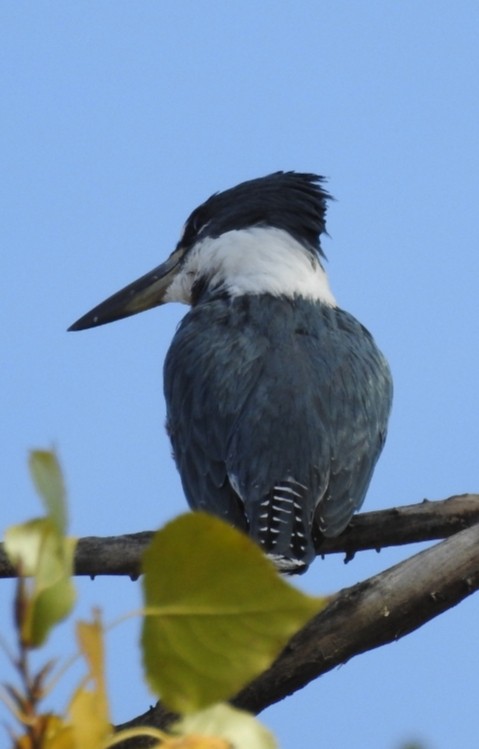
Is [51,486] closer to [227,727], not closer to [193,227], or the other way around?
[227,727]

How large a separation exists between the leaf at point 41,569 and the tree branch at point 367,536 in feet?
8.52

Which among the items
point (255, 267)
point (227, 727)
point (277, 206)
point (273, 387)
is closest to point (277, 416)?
point (273, 387)

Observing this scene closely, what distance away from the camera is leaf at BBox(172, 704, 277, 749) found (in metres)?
0.62

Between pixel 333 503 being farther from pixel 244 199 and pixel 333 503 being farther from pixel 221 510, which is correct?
pixel 244 199

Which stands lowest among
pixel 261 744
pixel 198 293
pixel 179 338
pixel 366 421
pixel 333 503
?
pixel 261 744

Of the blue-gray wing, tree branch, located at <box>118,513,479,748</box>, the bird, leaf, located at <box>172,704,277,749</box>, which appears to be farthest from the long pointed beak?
leaf, located at <box>172,704,277,749</box>

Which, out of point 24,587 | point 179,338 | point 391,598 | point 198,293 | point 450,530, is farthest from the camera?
point 198,293

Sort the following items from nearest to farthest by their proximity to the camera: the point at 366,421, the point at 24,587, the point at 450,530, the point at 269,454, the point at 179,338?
the point at 24,587 < the point at 450,530 < the point at 269,454 < the point at 366,421 < the point at 179,338

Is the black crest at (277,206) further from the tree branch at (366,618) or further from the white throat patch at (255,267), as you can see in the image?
the tree branch at (366,618)

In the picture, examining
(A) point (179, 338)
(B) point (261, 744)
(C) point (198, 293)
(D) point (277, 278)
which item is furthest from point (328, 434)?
(B) point (261, 744)

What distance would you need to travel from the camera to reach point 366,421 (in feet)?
13.9

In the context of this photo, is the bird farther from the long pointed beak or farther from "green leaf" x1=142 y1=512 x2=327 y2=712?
"green leaf" x1=142 y1=512 x2=327 y2=712

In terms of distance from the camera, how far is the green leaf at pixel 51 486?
1.92 ft

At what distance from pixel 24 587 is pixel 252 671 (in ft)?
0.38
